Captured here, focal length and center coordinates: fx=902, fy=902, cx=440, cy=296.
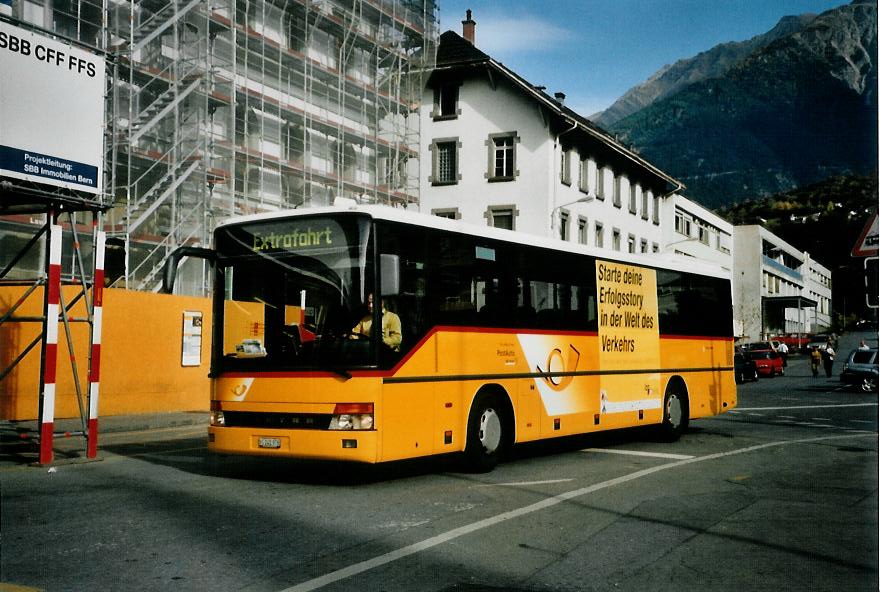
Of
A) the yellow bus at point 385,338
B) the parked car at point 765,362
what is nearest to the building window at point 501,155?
the parked car at point 765,362

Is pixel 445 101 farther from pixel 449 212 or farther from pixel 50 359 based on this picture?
pixel 50 359

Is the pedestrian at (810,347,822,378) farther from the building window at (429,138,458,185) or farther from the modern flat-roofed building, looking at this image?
the modern flat-roofed building

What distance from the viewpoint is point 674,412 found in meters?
16.0

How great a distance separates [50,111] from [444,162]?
32.4 meters

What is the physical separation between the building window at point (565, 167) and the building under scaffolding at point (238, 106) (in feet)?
23.4

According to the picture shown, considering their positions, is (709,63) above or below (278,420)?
above

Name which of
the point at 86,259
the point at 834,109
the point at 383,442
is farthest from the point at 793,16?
the point at 86,259

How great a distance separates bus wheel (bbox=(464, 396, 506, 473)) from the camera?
10867 mm

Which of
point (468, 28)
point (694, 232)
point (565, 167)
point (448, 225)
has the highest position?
point (468, 28)

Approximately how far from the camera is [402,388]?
9.82m

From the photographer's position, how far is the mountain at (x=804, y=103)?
8.30m

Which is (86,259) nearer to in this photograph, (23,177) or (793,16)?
(23,177)

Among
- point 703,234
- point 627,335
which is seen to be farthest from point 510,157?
point 703,234

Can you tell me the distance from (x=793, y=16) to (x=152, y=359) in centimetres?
1636
